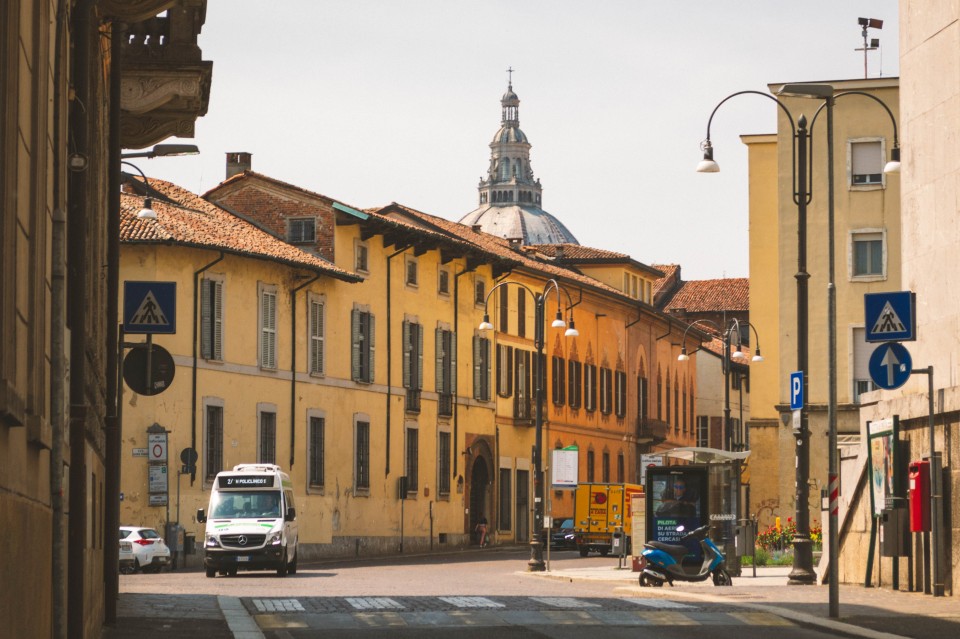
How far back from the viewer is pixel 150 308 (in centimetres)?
2111

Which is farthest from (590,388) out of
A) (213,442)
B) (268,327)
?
(213,442)

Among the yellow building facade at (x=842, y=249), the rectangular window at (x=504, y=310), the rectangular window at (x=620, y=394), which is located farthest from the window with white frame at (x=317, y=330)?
the rectangular window at (x=620, y=394)

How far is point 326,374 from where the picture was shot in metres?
58.3

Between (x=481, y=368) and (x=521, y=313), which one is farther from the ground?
(x=521, y=313)

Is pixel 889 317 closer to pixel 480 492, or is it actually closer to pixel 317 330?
pixel 317 330

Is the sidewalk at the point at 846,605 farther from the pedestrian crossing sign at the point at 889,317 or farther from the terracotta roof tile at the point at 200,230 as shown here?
the terracotta roof tile at the point at 200,230

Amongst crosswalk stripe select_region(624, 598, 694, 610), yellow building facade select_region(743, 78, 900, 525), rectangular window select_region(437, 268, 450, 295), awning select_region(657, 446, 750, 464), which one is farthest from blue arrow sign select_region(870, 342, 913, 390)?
rectangular window select_region(437, 268, 450, 295)

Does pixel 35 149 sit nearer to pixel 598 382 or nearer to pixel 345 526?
pixel 345 526

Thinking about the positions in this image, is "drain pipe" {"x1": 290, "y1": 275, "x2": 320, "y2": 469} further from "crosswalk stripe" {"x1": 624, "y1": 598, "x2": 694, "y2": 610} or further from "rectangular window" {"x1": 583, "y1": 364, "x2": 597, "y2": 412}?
"crosswalk stripe" {"x1": 624, "y1": 598, "x2": 694, "y2": 610}

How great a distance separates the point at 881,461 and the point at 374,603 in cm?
777

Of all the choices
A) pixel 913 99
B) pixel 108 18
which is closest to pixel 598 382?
pixel 913 99

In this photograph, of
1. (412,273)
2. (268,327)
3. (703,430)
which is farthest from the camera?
(703,430)

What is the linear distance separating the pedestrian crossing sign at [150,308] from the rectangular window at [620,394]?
65.8 m

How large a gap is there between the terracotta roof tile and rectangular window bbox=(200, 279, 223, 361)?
1.28m
